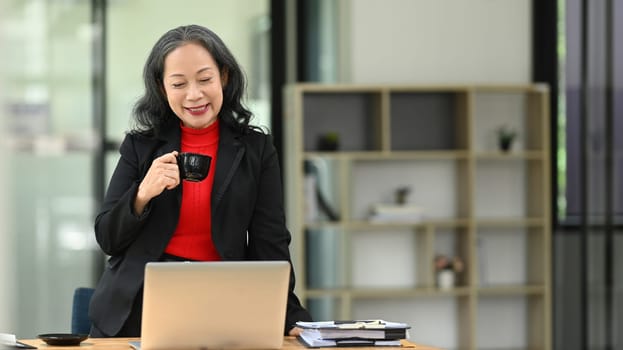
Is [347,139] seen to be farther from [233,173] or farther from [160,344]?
[160,344]

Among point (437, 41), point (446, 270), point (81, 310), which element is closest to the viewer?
point (81, 310)

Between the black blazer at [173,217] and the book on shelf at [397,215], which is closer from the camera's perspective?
the black blazer at [173,217]

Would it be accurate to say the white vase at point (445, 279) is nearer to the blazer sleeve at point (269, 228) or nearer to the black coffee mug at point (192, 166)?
the blazer sleeve at point (269, 228)

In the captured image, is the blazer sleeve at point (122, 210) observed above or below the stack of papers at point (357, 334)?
above

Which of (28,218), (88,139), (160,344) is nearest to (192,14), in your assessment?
(88,139)

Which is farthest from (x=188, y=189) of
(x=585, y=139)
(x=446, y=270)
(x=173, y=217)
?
(x=446, y=270)

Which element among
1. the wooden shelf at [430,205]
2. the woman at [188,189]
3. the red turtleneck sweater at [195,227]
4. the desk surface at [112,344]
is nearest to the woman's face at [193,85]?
the woman at [188,189]

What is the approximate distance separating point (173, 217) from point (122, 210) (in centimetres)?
12

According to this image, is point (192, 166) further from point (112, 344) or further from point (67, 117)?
point (67, 117)

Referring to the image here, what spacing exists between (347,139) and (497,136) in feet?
2.99

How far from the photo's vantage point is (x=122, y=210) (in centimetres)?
224

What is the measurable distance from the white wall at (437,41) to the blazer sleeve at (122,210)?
3956mm

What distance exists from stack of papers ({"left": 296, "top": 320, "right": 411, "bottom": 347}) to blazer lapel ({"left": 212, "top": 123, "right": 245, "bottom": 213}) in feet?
1.24

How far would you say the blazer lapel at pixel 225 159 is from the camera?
93.4 inches
